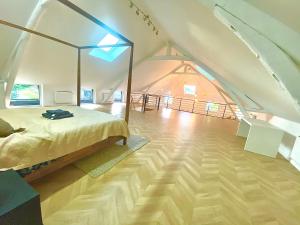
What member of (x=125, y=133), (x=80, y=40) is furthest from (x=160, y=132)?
(x=80, y=40)

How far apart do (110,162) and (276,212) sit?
209 centimetres

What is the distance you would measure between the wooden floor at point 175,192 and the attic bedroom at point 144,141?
0.01 meters

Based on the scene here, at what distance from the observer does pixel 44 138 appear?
1.71 m

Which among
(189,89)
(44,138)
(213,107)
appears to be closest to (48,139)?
(44,138)

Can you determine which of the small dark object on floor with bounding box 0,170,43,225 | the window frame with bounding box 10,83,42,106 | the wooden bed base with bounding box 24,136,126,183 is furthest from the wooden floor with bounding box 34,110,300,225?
the window frame with bounding box 10,83,42,106

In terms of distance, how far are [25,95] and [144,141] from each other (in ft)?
14.1

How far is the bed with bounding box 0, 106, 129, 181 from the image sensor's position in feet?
4.87

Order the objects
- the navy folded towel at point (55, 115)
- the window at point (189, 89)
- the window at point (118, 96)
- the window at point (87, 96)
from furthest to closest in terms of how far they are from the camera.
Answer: the window at point (189, 89) → the window at point (118, 96) → the window at point (87, 96) → the navy folded towel at point (55, 115)

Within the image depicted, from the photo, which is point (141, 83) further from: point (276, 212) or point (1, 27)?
point (276, 212)

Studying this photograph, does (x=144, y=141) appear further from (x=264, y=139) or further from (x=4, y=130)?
(x=264, y=139)

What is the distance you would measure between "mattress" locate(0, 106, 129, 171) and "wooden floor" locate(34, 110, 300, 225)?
41cm

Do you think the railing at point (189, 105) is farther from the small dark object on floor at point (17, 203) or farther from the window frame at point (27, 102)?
the small dark object on floor at point (17, 203)

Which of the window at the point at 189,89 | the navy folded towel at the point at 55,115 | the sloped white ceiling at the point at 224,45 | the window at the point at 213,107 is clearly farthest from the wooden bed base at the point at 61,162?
the window at the point at 213,107

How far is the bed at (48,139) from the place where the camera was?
1.48 meters
